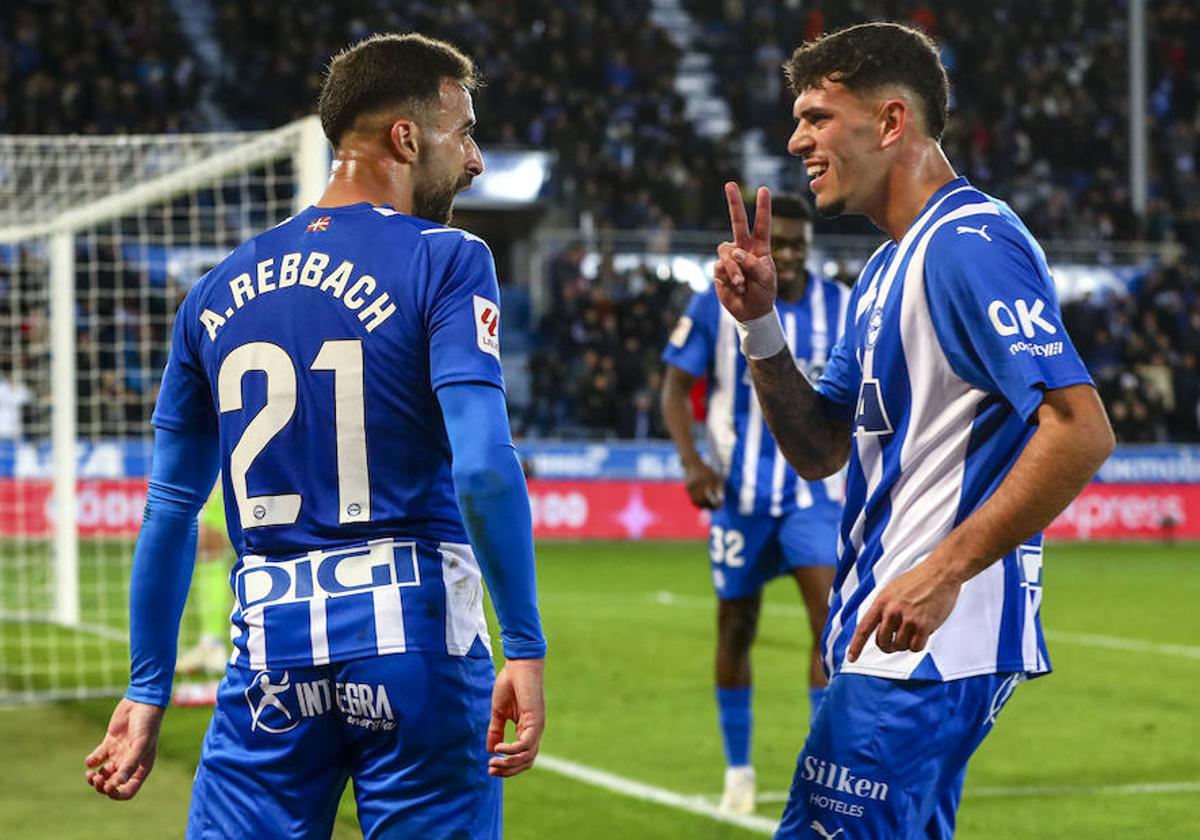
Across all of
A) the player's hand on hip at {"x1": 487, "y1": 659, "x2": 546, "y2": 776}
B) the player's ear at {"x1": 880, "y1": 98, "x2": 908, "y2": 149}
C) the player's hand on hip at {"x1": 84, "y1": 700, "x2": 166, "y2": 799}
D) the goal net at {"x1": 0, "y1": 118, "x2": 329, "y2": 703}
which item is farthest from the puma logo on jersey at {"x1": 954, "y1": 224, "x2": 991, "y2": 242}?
the goal net at {"x1": 0, "y1": 118, "x2": 329, "y2": 703}

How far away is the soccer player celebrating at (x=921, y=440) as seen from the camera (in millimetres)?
3047

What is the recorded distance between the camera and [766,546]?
23.1 ft

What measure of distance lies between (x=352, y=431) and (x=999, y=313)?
114 cm

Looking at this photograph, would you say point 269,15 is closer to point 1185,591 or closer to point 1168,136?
point 1168,136

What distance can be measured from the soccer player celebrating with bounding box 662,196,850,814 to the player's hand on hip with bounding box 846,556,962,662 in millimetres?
3775

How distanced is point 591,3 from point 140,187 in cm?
2185

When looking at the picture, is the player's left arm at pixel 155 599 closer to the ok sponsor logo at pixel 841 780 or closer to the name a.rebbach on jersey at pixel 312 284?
the name a.rebbach on jersey at pixel 312 284

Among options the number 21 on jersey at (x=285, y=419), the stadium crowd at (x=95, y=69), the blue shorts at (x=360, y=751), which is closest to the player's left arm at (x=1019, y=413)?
the blue shorts at (x=360, y=751)

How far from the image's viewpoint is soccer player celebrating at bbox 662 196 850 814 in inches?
275

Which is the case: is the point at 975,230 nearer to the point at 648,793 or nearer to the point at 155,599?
the point at 155,599

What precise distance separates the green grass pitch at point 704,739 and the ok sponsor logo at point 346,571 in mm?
3526

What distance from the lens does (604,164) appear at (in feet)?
92.8

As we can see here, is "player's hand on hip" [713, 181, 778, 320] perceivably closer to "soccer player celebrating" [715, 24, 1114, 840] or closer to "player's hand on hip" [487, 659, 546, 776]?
"soccer player celebrating" [715, 24, 1114, 840]

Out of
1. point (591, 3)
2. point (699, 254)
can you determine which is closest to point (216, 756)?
point (699, 254)
